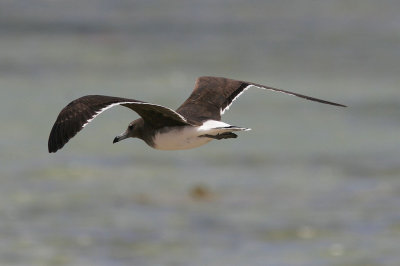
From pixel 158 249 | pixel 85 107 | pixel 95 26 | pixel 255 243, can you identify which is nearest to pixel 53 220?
pixel 158 249

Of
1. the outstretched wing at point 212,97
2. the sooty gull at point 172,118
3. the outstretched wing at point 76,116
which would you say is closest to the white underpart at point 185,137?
the sooty gull at point 172,118

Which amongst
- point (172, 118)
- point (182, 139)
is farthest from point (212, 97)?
point (182, 139)

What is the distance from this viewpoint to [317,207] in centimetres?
2097

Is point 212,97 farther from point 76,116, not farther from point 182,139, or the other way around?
point 76,116

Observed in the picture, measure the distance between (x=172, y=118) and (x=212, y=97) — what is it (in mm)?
1306

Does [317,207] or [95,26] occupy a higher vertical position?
[95,26]

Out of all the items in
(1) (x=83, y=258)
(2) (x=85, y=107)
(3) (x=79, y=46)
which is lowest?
(1) (x=83, y=258)

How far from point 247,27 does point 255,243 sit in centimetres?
1614

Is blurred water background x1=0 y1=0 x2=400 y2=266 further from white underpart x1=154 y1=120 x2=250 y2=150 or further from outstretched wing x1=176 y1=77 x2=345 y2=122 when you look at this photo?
white underpart x1=154 y1=120 x2=250 y2=150

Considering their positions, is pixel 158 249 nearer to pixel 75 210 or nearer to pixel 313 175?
pixel 75 210

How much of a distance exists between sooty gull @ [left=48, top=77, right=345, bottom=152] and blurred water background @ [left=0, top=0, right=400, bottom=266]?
7216mm

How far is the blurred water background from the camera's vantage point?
19125 millimetres

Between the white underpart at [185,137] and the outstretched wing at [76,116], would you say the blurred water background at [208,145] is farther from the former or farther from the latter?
the outstretched wing at [76,116]

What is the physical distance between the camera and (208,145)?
81.1 feet
